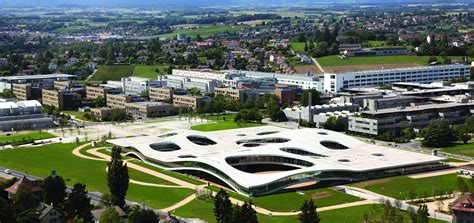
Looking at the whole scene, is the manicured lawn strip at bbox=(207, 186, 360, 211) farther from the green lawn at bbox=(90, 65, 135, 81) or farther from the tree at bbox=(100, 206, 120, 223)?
the green lawn at bbox=(90, 65, 135, 81)

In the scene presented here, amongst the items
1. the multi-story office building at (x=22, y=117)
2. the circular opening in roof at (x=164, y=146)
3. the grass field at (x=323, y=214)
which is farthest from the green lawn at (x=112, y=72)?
the grass field at (x=323, y=214)

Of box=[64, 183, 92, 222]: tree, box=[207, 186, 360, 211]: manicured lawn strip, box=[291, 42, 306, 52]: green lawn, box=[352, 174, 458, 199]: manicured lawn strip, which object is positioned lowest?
box=[207, 186, 360, 211]: manicured lawn strip

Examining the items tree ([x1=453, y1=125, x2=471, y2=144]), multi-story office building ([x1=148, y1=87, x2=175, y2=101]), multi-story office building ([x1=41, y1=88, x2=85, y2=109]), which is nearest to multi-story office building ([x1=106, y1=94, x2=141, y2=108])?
multi-story office building ([x1=148, y1=87, x2=175, y2=101])

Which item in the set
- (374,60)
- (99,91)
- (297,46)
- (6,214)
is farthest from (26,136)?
(297,46)

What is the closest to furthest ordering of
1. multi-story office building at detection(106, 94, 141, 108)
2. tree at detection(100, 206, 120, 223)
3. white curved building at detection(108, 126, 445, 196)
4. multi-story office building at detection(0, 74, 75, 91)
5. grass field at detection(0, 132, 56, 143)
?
tree at detection(100, 206, 120, 223) → white curved building at detection(108, 126, 445, 196) → grass field at detection(0, 132, 56, 143) → multi-story office building at detection(106, 94, 141, 108) → multi-story office building at detection(0, 74, 75, 91)

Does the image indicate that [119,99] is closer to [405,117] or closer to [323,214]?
[405,117]

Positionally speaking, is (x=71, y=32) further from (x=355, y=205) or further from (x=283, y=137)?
(x=355, y=205)
